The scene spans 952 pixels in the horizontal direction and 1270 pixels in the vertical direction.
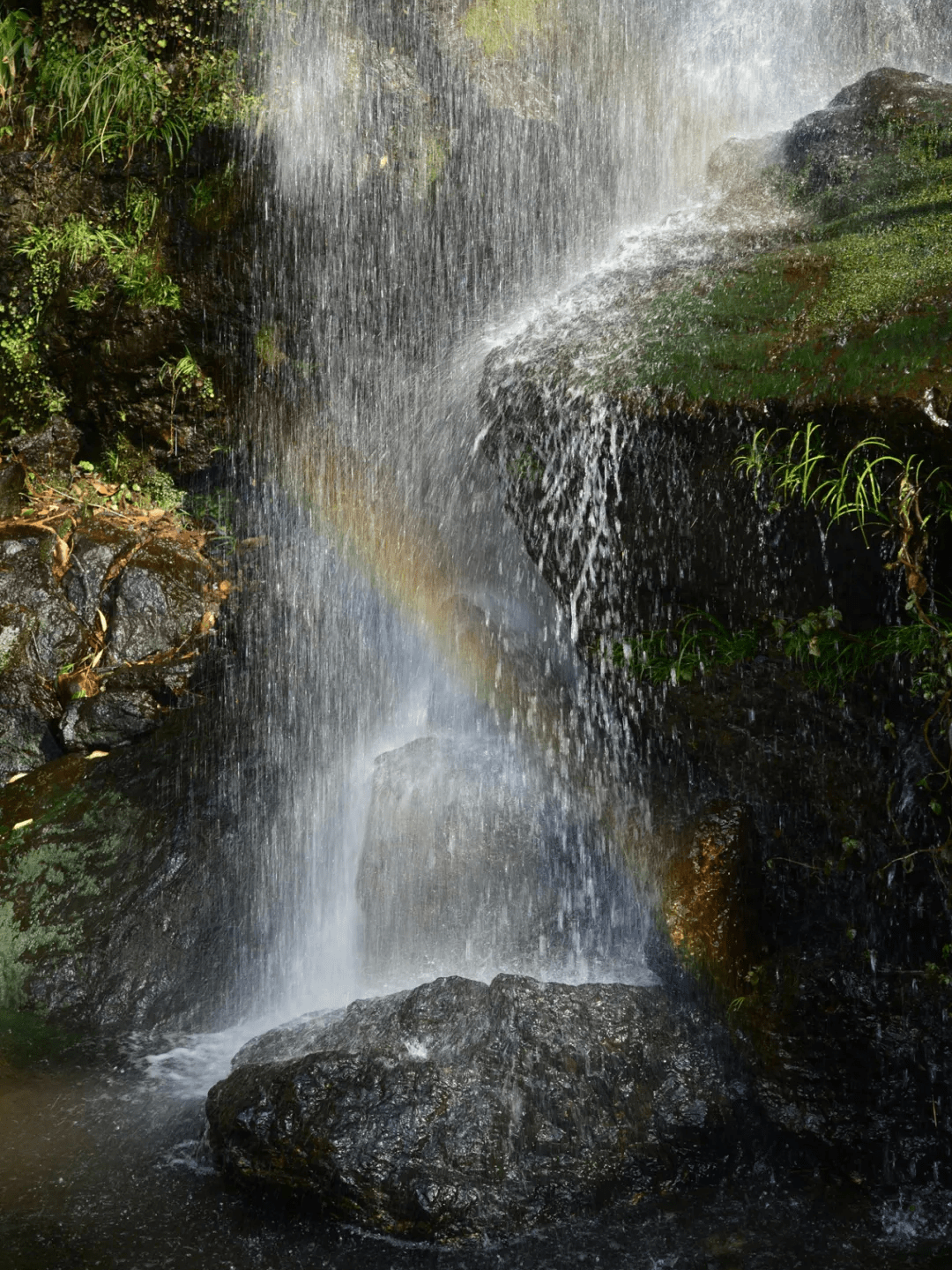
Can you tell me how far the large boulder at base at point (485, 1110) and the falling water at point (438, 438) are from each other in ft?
2.78

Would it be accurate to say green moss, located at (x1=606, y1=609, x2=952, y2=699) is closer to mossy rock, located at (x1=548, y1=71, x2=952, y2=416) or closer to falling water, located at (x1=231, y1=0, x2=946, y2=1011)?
falling water, located at (x1=231, y1=0, x2=946, y2=1011)

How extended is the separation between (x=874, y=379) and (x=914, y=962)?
2324 millimetres

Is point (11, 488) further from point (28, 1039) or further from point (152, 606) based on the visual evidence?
point (28, 1039)

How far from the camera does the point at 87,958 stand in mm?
5258

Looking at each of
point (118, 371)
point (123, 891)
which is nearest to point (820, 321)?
point (123, 891)

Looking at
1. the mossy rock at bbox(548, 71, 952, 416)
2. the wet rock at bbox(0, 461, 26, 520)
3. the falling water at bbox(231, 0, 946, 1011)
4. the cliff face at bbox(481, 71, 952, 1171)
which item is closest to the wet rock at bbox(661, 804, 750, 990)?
the cliff face at bbox(481, 71, 952, 1171)

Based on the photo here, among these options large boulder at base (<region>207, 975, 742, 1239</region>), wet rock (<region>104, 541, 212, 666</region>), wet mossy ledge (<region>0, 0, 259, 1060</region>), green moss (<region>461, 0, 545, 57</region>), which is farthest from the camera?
green moss (<region>461, 0, 545, 57</region>)

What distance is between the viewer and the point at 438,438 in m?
6.94

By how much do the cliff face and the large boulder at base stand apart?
415 mm

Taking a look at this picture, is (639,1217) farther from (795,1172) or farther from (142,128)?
(142,128)

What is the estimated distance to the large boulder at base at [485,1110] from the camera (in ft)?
11.6

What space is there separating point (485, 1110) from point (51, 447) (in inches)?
255


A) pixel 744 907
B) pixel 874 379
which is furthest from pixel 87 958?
pixel 874 379

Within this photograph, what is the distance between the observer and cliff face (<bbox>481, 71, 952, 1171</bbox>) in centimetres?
375
